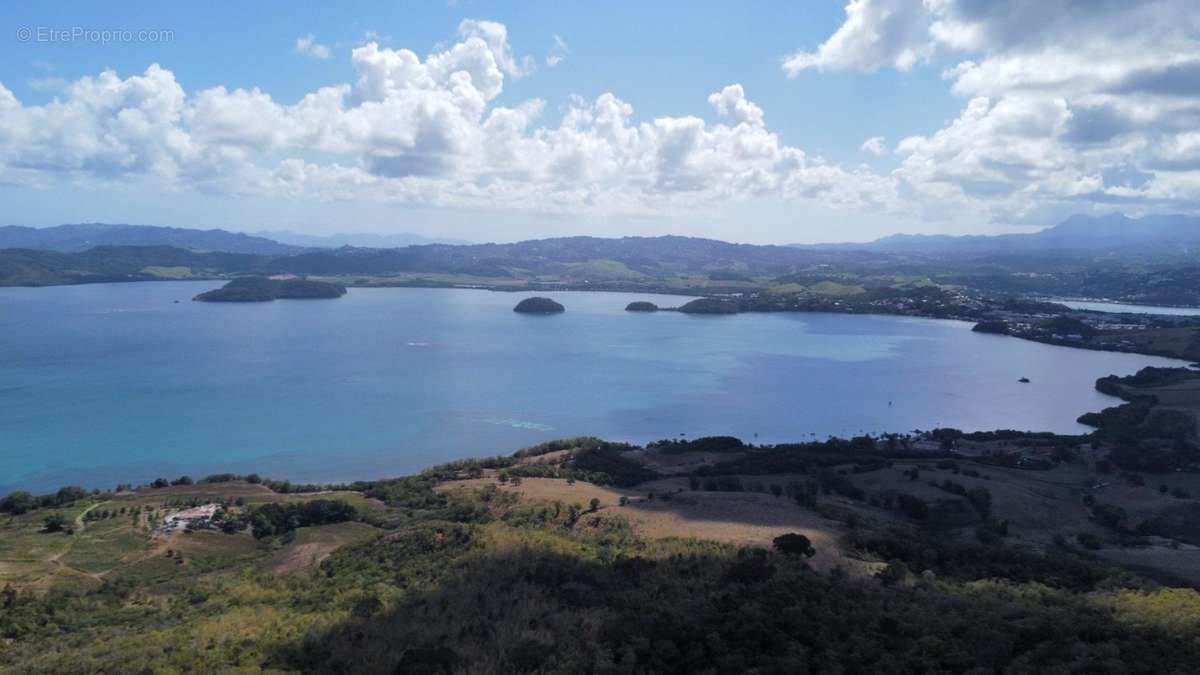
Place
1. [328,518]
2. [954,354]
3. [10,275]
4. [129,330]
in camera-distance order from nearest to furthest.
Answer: [328,518] → [954,354] → [129,330] → [10,275]

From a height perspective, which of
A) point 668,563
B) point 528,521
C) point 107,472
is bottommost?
point 107,472

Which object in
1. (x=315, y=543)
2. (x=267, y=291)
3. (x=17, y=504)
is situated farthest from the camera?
(x=267, y=291)

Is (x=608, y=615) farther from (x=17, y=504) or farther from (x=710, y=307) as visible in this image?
(x=710, y=307)

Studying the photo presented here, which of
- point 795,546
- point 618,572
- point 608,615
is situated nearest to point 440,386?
point 795,546

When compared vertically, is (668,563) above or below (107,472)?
above

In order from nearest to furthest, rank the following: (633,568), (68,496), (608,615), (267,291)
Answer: (608,615), (633,568), (68,496), (267,291)

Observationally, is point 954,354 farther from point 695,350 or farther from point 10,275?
point 10,275

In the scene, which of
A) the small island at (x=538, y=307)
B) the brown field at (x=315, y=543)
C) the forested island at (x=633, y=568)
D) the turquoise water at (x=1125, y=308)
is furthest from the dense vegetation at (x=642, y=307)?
the brown field at (x=315, y=543)

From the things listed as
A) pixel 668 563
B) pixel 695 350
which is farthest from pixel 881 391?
pixel 668 563
